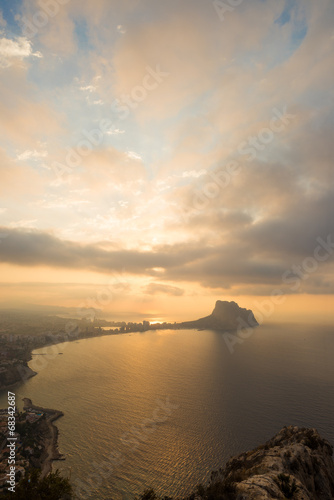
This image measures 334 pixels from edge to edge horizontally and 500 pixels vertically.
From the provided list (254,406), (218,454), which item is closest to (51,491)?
(218,454)

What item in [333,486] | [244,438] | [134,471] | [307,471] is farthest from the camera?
[244,438]

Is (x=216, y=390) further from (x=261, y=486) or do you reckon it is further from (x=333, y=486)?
(x=261, y=486)

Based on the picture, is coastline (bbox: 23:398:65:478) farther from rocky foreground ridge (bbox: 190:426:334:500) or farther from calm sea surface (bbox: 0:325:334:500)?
rocky foreground ridge (bbox: 190:426:334:500)

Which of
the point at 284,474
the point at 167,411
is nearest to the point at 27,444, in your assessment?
the point at 167,411

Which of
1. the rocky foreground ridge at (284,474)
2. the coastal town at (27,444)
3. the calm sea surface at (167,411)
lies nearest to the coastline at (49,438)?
the coastal town at (27,444)

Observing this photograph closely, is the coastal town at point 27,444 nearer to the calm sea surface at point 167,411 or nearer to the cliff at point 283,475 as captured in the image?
the calm sea surface at point 167,411

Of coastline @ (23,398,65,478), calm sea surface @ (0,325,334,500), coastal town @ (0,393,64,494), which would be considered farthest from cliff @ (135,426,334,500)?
coastal town @ (0,393,64,494)
